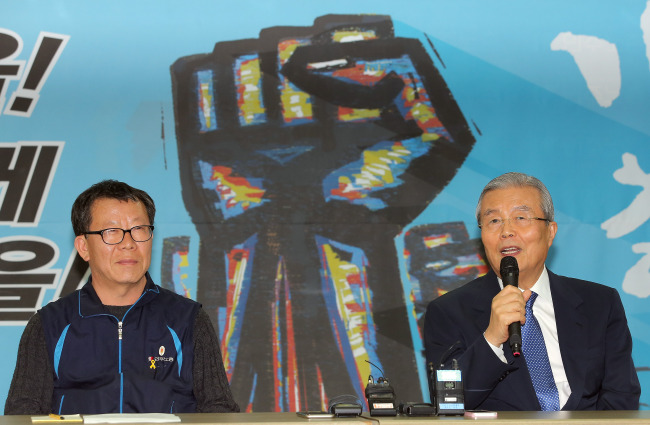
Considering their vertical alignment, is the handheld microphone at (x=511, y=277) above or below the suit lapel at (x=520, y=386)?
above

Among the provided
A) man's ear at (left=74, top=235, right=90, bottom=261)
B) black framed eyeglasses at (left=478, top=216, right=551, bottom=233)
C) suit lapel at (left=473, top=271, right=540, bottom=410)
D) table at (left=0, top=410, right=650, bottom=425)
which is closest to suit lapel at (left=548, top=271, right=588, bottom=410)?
suit lapel at (left=473, top=271, right=540, bottom=410)

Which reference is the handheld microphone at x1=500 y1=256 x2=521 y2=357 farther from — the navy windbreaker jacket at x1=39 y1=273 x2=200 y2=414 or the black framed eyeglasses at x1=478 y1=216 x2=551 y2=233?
the navy windbreaker jacket at x1=39 y1=273 x2=200 y2=414

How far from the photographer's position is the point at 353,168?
3576 millimetres

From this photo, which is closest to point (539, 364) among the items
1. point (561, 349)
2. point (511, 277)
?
point (561, 349)

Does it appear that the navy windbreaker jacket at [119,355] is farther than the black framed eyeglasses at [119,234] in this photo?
No

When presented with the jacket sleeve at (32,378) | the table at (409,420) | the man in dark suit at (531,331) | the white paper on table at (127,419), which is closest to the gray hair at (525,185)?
the man in dark suit at (531,331)

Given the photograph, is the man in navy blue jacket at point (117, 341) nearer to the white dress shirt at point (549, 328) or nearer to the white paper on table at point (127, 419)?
the white paper on table at point (127, 419)

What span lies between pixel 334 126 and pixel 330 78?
0.77 feet

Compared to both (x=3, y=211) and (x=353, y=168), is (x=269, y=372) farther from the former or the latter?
(x=3, y=211)

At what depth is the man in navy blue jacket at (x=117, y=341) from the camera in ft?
7.82

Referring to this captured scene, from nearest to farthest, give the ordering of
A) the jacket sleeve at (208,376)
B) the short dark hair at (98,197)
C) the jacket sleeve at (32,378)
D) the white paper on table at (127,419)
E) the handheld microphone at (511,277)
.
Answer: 1. the white paper on table at (127,419)
2. the handheld microphone at (511,277)
3. the jacket sleeve at (32,378)
4. the jacket sleeve at (208,376)
5. the short dark hair at (98,197)

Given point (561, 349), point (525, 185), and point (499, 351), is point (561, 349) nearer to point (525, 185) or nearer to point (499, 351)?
point (499, 351)

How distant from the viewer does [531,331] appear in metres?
2.45

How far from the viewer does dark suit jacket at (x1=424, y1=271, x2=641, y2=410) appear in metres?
2.22
